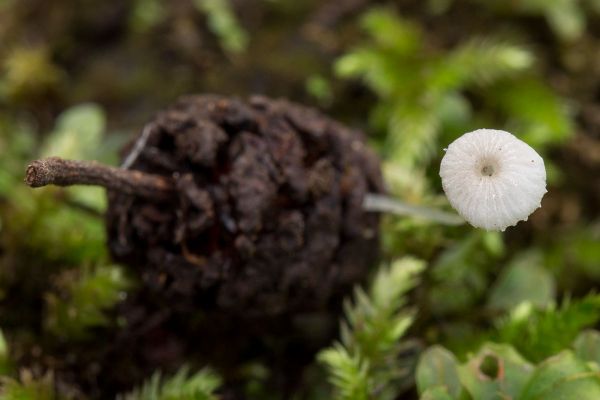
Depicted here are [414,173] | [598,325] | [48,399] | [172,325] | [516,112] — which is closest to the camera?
[48,399]

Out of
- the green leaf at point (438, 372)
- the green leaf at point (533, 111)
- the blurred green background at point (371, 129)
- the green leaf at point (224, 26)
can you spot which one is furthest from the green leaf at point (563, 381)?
the green leaf at point (224, 26)

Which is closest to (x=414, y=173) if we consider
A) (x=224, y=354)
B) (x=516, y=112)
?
(x=516, y=112)

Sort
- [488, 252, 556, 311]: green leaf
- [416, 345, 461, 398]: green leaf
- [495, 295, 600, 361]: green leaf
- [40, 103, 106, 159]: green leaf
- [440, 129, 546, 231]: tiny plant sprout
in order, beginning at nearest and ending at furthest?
1. [440, 129, 546, 231]: tiny plant sprout
2. [416, 345, 461, 398]: green leaf
3. [495, 295, 600, 361]: green leaf
4. [488, 252, 556, 311]: green leaf
5. [40, 103, 106, 159]: green leaf

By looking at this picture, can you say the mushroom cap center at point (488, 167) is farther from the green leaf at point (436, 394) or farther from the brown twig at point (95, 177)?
the brown twig at point (95, 177)

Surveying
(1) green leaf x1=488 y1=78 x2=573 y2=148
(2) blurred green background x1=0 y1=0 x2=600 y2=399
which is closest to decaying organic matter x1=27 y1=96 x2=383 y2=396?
(2) blurred green background x1=0 y1=0 x2=600 y2=399

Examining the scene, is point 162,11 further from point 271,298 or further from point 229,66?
point 271,298

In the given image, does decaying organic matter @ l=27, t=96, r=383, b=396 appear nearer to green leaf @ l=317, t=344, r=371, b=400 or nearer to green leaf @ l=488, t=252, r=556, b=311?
green leaf @ l=317, t=344, r=371, b=400
